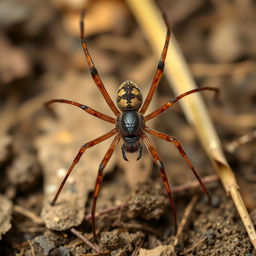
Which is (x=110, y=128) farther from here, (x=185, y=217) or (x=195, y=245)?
(x=195, y=245)

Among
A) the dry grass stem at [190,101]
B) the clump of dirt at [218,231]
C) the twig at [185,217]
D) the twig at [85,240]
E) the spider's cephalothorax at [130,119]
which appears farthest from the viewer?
the spider's cephalothorax at [130,119]

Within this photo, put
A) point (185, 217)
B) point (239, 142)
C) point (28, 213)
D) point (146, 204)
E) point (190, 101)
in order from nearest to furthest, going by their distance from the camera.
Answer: point (146, 204) → point (185, 217) → point (28, 213) → point (239, 142) → point (190, 101)

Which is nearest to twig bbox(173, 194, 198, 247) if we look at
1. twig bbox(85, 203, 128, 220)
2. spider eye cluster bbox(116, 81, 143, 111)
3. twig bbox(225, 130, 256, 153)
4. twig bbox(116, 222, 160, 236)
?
twig bbox(116, 222, 160, 236)

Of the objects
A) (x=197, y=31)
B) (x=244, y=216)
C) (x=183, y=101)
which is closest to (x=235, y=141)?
(x=183, y=101)

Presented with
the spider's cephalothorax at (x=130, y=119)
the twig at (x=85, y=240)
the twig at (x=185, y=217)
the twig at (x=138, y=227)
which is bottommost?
the twig at (x=185, y=217)

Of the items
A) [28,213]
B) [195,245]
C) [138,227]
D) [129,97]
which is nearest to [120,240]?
[138,227]

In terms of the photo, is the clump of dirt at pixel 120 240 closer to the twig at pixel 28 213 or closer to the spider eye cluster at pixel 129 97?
the twig at pixel 28 213

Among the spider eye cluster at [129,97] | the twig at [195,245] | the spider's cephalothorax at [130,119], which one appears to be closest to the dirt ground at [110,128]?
the twig at [195,245]

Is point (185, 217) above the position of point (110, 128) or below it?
below
